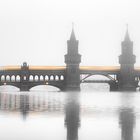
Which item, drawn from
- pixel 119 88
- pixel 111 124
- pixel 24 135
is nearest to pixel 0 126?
pixel 24 135

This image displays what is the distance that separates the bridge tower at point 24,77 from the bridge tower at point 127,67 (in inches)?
725

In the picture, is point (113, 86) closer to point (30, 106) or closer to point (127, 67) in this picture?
point (127, 67)

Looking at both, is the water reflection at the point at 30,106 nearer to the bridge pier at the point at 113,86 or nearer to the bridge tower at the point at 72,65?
the bridge tower at the point at 72,65

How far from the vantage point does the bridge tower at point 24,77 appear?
92.4 meters

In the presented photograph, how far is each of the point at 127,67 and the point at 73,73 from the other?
37.0 ft

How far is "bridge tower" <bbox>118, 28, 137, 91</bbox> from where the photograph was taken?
9400 centimetres

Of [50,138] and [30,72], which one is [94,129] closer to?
[50,138]

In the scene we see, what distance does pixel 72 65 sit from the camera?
9675 cm

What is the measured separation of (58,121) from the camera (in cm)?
2023

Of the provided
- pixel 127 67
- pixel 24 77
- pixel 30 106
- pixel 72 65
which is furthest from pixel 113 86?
pixel 30 106

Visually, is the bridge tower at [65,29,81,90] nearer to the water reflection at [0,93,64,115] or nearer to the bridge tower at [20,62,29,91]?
the bridge tower at [20,62,29,91]

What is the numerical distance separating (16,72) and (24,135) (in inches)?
3166

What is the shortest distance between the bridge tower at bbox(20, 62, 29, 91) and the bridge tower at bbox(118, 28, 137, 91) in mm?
18424

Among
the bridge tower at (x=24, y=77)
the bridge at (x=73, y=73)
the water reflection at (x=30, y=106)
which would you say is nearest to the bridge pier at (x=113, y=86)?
the bridge at (x=73, y=73)
